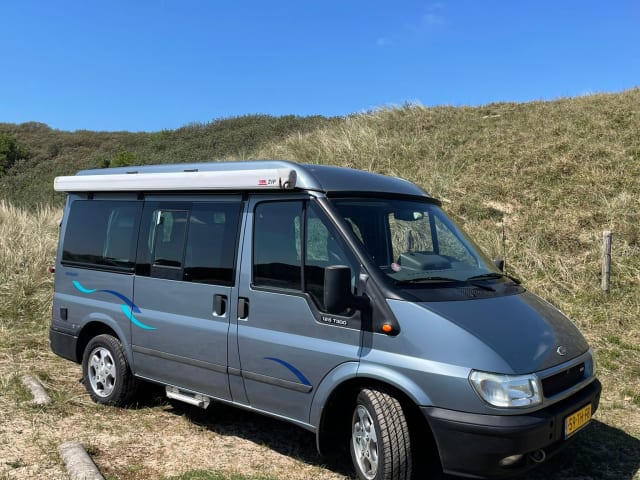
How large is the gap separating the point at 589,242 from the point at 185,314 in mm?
7981

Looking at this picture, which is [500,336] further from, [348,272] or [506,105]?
[506,105]

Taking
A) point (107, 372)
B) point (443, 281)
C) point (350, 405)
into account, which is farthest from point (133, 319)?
point (443, 281)

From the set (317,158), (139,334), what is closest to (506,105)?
(317,158)

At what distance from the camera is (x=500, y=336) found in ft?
11.5

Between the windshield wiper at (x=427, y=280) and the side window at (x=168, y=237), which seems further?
the side window at (x=168, y=237)

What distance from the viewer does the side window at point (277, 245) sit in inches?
163

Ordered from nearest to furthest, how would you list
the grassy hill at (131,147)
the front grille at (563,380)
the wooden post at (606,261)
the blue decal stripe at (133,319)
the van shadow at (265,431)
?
the front grille at (563,380), the van shadow at (265,431), the blue decal stripe at (133,319), the wooden post at (606,261), the grassy hill at (131,147)

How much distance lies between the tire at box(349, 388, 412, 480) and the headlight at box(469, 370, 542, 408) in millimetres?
545

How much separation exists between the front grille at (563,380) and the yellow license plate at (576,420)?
0.57 feet

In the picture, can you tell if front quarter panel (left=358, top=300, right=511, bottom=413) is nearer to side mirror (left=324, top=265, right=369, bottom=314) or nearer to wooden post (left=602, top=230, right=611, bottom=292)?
side mirror (left=324, top=265, right=369, bottom=314)

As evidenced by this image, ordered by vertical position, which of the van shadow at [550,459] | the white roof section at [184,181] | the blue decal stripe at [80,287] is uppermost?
the white roof section at [184,181]

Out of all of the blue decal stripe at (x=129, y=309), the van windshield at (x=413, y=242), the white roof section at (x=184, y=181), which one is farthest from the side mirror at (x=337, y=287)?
the blue decal stripe at (x=129, y=309)

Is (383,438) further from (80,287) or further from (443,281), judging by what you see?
(80,287)

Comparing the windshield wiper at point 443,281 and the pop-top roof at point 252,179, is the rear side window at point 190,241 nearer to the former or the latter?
the pop-top roof at point 252,179
